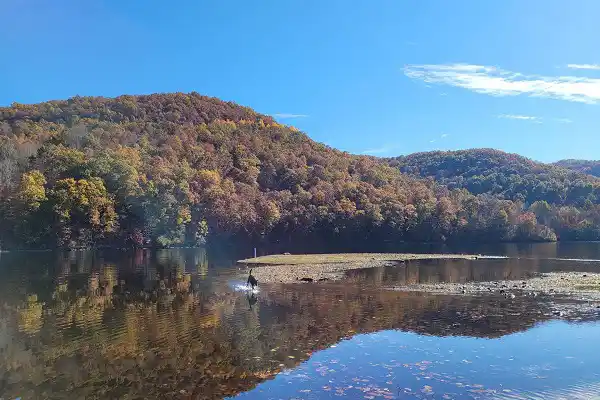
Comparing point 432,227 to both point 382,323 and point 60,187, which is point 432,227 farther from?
point 382,323

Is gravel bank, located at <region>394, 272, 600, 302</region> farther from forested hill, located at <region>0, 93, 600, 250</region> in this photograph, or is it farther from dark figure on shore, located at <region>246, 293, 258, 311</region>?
forested hill, located at <region>0, 93, 600, 250</region>

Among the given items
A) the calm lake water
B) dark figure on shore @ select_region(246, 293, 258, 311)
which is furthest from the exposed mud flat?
dark figure on shore @ select_region(246, 293, 258, 311)

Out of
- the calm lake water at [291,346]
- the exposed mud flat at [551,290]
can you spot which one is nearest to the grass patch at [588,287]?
the exposed mud flat at [551,290]

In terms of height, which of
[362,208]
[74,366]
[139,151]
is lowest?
[74,366]

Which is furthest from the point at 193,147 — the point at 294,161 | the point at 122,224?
the point at 122,224

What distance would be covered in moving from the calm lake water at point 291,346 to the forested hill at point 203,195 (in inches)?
2928

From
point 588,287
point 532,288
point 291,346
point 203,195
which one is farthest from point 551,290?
point 203,195

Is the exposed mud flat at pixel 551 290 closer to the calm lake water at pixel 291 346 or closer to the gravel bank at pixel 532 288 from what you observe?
the gravel bank at pixel 532 288

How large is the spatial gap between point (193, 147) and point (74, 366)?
147349 mm

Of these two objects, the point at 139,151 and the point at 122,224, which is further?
the point at 139,151

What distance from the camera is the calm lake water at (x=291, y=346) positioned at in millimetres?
16594

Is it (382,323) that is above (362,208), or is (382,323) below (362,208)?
below

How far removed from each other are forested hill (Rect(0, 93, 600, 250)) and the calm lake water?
7438cm

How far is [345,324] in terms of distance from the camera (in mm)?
26156
